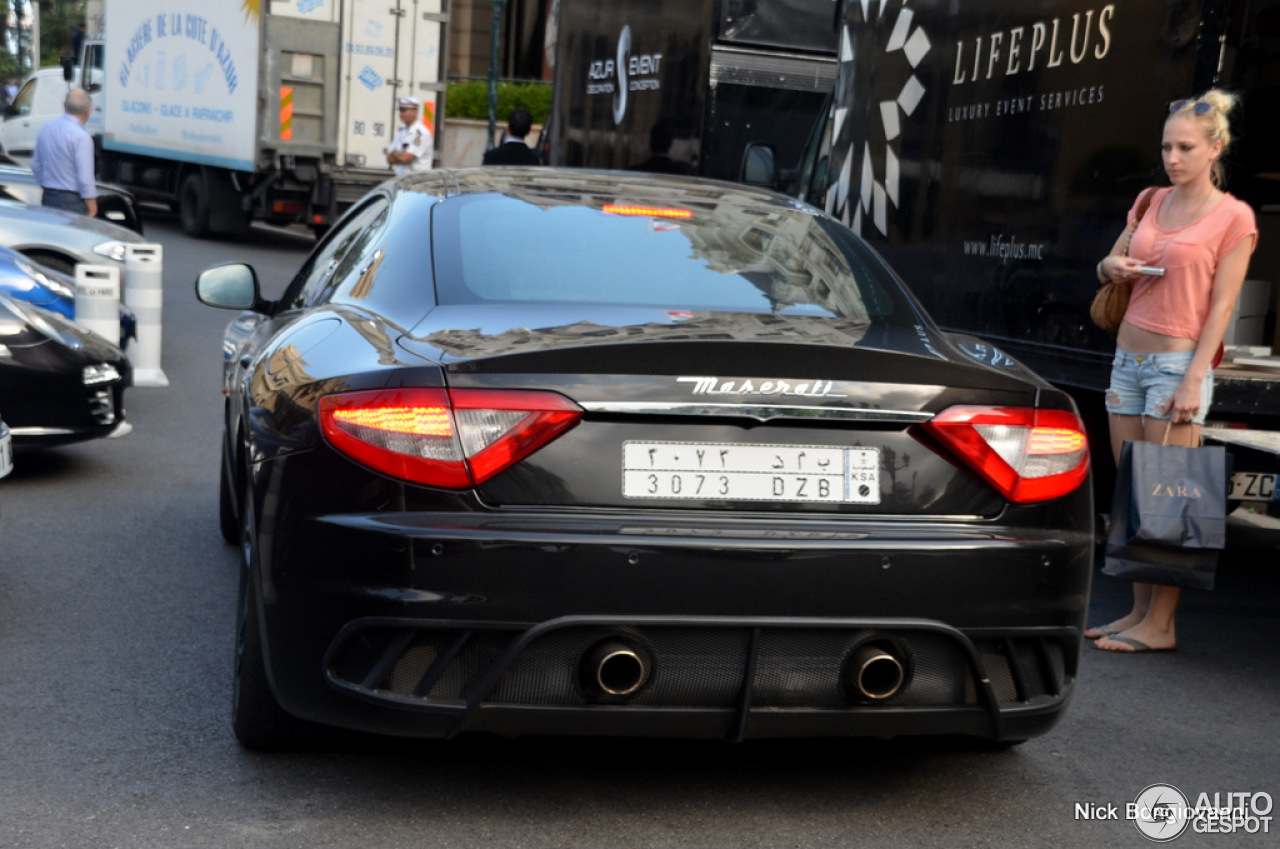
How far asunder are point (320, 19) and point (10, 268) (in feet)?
40.2


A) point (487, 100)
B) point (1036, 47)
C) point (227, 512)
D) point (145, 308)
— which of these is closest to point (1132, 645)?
point (1036, 47)

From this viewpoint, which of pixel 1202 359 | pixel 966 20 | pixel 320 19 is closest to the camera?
pixel 1202 359

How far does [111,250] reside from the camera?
12.0 m

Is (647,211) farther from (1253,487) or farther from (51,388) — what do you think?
(51,388)

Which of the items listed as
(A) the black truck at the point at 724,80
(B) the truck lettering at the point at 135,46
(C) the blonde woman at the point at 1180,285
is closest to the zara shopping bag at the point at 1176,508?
(C) the blonde woman at the point at 1180,285

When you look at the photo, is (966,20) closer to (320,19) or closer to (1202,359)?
(1202,359)

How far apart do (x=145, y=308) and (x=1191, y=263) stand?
7.91 m

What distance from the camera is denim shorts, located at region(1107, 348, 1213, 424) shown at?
17.5ft

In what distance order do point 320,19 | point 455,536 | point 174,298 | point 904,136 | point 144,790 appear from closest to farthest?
point 455,536 < point 144,790 < point 904,136 < point 174,298 < point 320,19

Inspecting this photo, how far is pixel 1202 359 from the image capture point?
5250 millimetres

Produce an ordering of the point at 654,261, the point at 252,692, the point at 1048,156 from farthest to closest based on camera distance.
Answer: the point at 1048,156 → the point at 654,261 → the point at 252,692

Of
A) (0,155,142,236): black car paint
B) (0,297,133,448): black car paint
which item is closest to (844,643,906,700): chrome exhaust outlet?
(0,297,133,448): black car paint

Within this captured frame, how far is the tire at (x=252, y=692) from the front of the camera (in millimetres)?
3730

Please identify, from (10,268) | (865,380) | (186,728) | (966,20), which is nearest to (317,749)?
(186,728)
